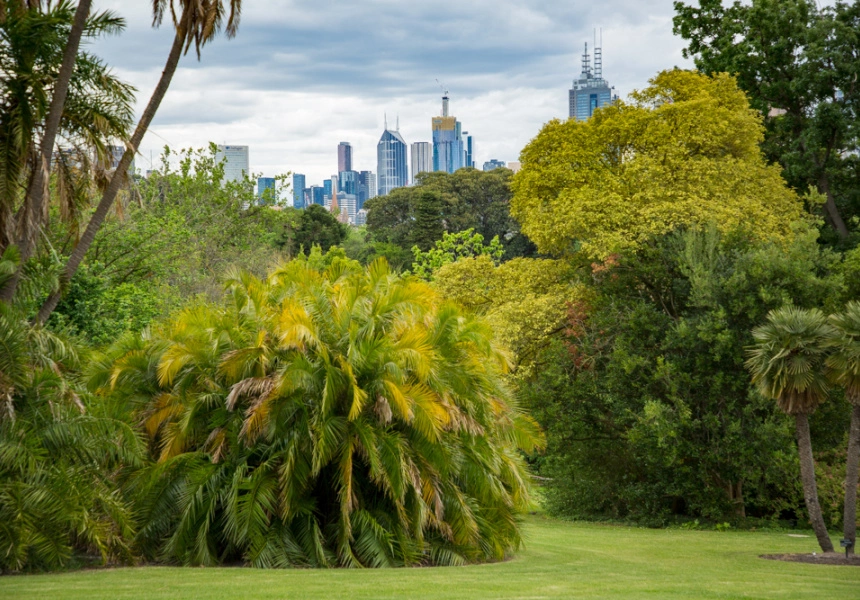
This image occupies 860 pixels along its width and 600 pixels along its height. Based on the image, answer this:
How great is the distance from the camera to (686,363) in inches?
989

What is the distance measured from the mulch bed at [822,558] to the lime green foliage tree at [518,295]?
398 inches

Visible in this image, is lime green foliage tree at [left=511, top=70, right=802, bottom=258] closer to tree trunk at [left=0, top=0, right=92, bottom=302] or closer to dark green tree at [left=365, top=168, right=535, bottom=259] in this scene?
tree trunk at [left=0, top=0, right=92, bottom=302]

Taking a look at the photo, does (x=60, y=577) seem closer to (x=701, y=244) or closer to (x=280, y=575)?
(x=280, y=575)

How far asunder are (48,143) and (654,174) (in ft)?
54.6

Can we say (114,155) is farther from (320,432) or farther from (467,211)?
(467,211)

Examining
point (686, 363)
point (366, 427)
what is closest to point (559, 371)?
point (686, 363)

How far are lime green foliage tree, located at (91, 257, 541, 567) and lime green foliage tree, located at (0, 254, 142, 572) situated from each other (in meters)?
1.64

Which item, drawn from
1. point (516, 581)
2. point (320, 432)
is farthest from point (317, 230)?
point (516, 581)

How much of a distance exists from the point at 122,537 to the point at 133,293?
→ 38.8 ft

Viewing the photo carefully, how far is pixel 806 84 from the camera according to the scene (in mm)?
31500

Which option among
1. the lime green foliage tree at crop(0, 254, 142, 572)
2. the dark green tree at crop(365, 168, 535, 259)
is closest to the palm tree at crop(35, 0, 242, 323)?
the lime green foliage tree at crop(0, 254, 142, 572)

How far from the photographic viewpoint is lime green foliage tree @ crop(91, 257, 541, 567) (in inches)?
553

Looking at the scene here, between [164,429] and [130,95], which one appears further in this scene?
[130,95]

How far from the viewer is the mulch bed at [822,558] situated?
16469 mm
